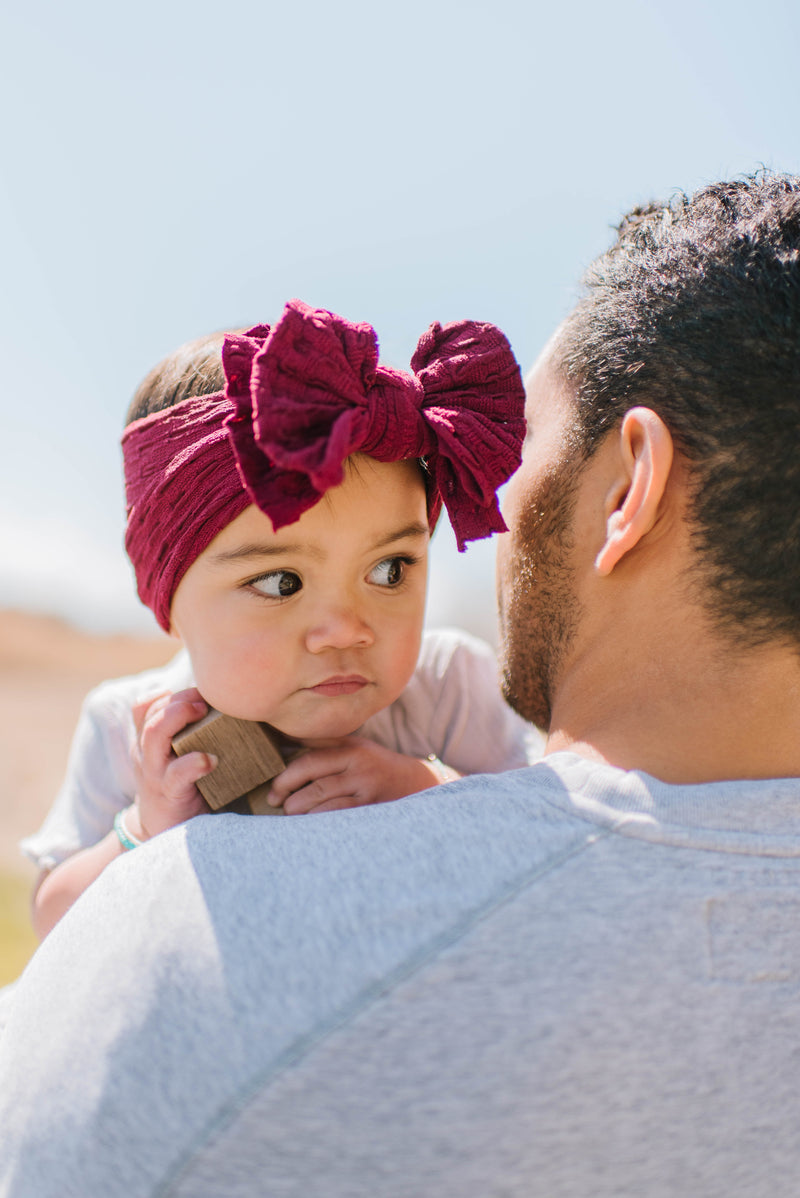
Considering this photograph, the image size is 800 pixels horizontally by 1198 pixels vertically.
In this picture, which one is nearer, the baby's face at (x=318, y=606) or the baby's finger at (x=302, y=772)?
the baby's face at (x=318, y=606)

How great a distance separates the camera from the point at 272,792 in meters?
2.04

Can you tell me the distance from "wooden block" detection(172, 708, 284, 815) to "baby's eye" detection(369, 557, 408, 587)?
1.35 feet

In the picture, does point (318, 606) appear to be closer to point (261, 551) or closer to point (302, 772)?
point (261, 551)

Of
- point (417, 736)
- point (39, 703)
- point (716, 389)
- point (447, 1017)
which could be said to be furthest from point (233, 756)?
point (39, 703)

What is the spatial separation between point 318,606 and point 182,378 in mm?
596

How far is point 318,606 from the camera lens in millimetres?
1959

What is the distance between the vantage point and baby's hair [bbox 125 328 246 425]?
6.64 ft

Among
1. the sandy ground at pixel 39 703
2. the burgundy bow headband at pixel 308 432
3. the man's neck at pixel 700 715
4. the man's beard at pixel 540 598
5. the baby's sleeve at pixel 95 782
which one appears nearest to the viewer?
the man's neck at pixel 700 715

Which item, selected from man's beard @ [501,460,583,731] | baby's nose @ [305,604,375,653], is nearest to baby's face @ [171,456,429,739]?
baby's nose @ [305,604,375,653]

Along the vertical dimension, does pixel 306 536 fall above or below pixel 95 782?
above

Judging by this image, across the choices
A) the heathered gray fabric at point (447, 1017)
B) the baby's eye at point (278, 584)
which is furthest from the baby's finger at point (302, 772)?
the heathered gray fabric at point (447, 1017)

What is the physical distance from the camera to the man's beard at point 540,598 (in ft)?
5.85

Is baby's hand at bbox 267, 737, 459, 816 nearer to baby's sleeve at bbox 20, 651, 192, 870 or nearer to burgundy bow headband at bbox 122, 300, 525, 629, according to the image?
burgundy bow headband at bbox 122, 300, 525, 629

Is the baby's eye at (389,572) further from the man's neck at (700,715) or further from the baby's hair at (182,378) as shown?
the man's neck at (700,715)
